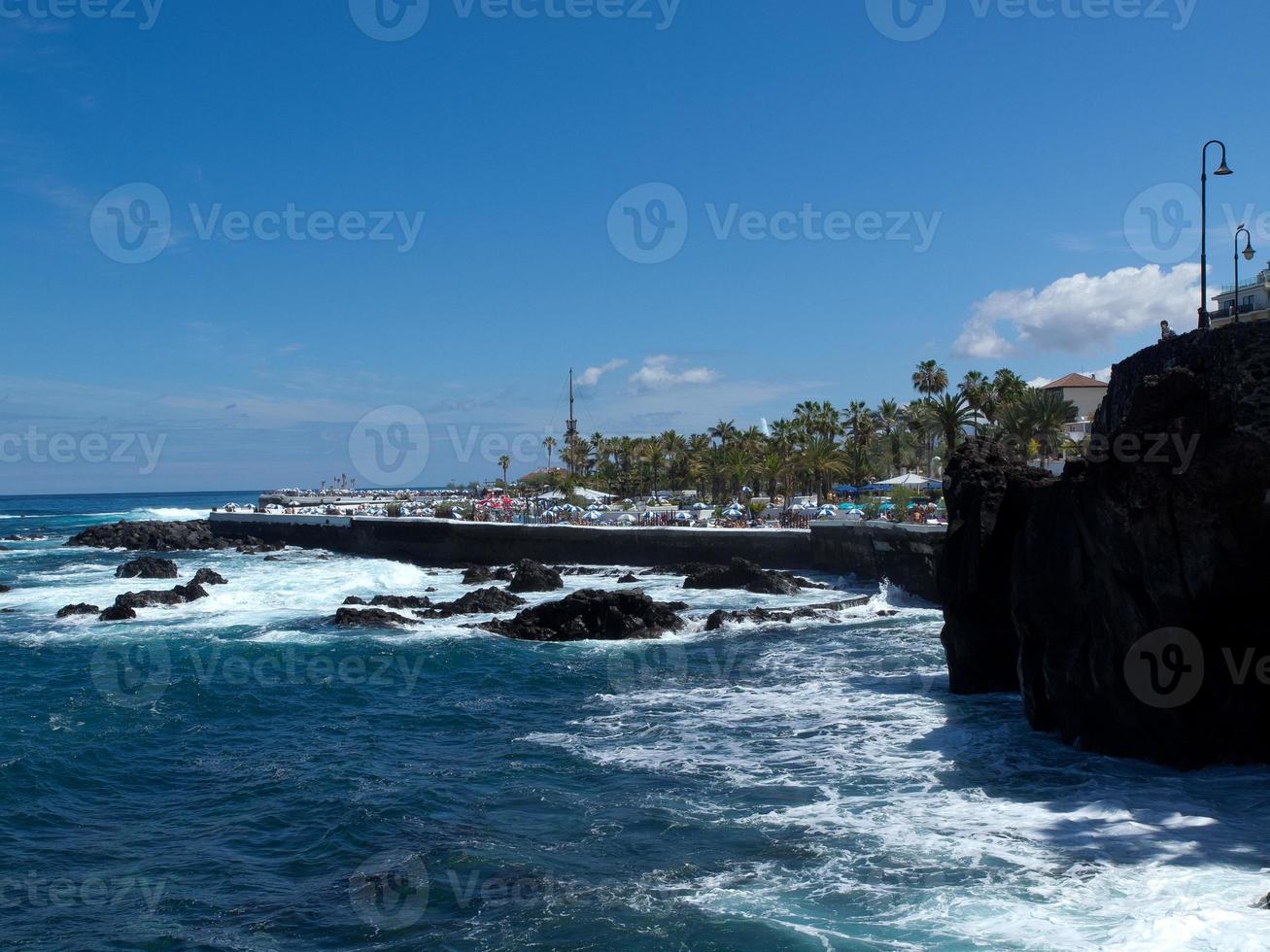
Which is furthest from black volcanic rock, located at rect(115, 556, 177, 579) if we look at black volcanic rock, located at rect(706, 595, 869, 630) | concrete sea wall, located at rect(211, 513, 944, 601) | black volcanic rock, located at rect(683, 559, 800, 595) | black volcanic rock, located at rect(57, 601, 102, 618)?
black volcanic rock, located at rect(706, 595, 869, 630)

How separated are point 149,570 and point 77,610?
1270cm

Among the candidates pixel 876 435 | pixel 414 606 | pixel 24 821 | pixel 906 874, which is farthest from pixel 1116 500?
pixel 876 435

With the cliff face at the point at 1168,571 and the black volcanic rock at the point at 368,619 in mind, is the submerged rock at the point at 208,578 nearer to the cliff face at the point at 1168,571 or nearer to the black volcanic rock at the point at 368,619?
the black volcanic rock at the point at 368,619

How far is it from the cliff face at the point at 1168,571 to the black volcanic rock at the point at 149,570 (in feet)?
147

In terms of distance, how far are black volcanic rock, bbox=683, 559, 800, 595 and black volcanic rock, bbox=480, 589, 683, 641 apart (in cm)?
999

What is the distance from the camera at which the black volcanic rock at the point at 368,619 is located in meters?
35.1

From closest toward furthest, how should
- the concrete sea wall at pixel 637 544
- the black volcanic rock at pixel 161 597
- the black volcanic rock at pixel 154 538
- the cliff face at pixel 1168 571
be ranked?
the cliff face at pixel 1168 571 < the black volcanic rock at pixel 161 597 < the concrete sea wall at pixel 637 544 < the black volcanic rock at pixel 154 538

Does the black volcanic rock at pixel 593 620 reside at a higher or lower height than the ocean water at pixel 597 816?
higher

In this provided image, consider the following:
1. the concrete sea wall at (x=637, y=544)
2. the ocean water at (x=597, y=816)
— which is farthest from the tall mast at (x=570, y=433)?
the ocean water at (x=597, y=816)

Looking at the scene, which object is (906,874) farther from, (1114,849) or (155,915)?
(155,915)

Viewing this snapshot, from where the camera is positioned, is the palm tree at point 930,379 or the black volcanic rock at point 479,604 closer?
the black volcanic rock at point 479,604

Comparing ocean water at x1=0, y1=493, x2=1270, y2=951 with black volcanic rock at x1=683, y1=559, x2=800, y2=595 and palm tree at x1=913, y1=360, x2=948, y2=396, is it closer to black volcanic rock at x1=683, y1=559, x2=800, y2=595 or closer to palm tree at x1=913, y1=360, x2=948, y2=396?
black volcanic rock at x1=683, y1=559, x2=800, y2=595

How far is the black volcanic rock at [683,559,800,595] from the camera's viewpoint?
140 feet

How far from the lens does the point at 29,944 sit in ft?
36.6
